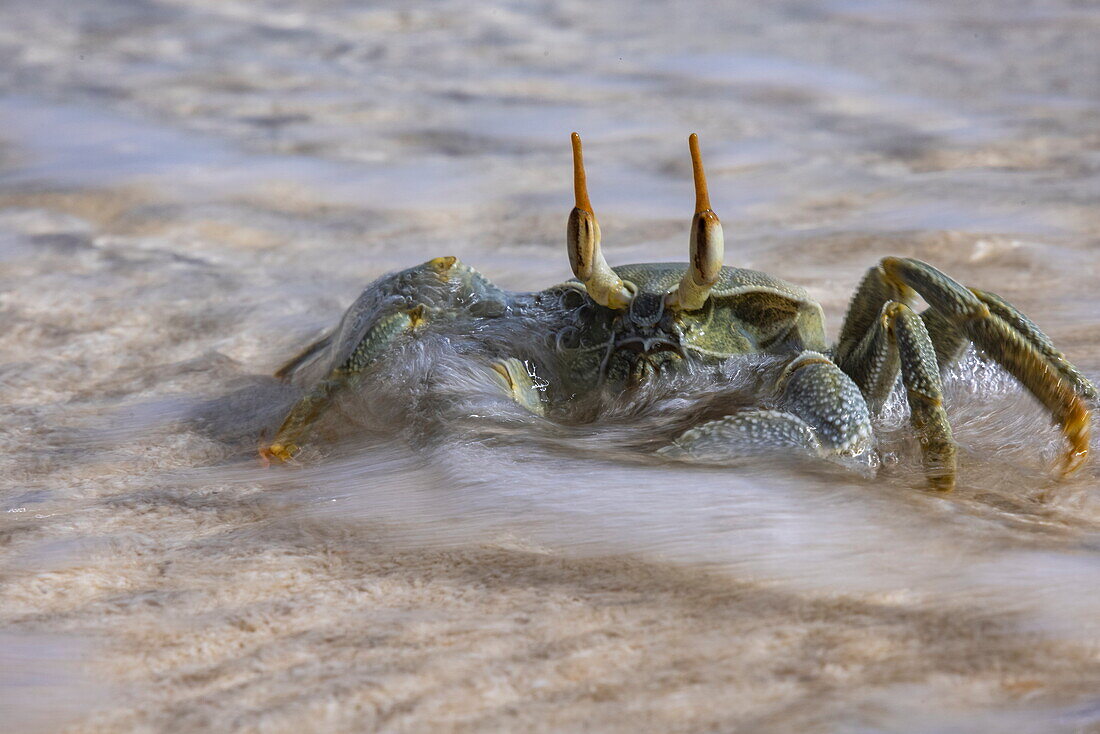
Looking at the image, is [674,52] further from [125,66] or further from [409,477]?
[409,477]

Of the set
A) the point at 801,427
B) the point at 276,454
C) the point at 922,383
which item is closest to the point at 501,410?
the point at 276,454

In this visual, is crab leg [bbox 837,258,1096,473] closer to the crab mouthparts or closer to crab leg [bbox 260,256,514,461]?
the crab mouthparts

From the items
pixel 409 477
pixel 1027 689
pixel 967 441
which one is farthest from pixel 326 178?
pixel 1027 689

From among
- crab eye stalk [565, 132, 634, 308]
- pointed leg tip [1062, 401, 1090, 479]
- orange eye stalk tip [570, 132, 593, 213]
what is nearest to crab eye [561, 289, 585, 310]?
crab eye stalk [565, 132, 634, 308]

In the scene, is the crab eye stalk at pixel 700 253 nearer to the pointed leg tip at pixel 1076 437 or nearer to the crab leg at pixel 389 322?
the crab leg at pixel 389 322

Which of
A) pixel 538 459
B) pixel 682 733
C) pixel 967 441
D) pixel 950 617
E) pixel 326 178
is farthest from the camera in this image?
pixel 326 178

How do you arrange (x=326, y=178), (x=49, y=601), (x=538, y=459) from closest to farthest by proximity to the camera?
1. (x=49, y=601)
2. (x=538, y=459)
3. (x=326, y=178)
